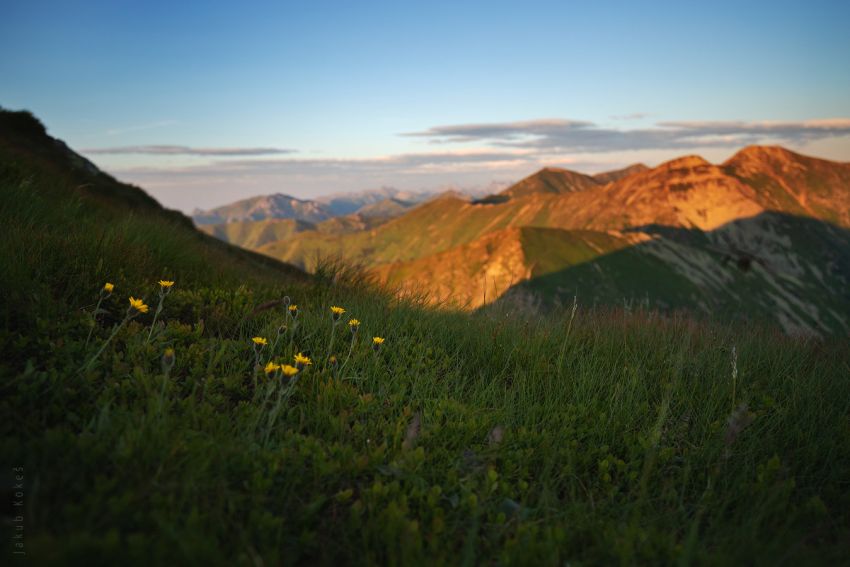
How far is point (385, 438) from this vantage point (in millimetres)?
3607

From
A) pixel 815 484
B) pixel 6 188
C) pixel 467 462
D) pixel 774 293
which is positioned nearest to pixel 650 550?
pixel 467 462

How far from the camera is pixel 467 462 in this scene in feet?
12.1

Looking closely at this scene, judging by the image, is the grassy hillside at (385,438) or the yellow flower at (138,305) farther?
the yellow flower at (138,305)

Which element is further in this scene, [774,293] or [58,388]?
[774,293]

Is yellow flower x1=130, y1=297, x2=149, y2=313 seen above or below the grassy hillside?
above

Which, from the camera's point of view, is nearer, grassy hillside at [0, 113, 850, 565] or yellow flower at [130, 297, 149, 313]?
grassy hillside at [0, 113, 850, 565]

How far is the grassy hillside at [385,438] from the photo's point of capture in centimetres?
271

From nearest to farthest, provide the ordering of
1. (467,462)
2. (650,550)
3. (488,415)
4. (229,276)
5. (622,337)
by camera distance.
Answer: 1. (650,550)
2. (467,462)
3. (488,415)
4. (622,337)
5. (229,276)

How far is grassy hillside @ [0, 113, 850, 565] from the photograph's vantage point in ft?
8.90

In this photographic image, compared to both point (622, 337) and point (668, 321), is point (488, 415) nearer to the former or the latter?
point (622, 337)

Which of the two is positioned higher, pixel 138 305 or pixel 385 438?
pixel 138 305

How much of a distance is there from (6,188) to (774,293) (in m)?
185

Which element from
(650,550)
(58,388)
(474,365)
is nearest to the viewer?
(650,550)

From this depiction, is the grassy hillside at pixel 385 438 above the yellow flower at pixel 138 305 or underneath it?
underneath
